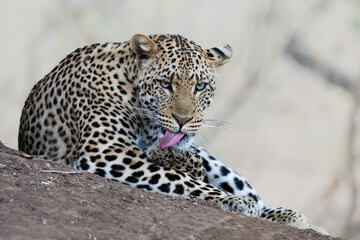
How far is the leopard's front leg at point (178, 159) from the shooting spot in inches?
325

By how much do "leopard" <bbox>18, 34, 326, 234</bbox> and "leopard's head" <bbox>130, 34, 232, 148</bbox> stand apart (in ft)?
0.04

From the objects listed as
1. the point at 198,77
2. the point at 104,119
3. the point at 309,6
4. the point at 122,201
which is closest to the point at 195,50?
the point at 198,77

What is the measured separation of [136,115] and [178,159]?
0.75 m

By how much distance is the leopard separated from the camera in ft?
25.8

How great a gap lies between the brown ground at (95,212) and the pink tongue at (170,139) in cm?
111

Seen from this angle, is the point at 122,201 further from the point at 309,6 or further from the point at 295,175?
the point at 309,6

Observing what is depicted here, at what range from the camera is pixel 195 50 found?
350 inches

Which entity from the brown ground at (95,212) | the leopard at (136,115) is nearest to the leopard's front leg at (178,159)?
the leopard at (136,115)

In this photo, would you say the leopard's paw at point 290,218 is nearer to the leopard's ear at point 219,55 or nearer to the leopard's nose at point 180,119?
the leopard's nose at point 180,119

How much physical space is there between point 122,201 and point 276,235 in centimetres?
144

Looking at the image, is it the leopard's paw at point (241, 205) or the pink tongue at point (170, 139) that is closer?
the leopard's paw at point (241, 205)

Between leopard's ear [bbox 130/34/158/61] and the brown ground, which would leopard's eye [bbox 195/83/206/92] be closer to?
leopard's ear [bbox 130/34/158/61]

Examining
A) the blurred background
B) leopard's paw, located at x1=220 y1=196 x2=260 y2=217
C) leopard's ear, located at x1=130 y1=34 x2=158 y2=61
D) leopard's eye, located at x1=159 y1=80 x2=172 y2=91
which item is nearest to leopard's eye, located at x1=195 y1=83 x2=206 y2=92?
leopard's eye, located at x1=159 y1=80 x2=172 y2=91

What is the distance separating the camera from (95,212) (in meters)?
5.99
